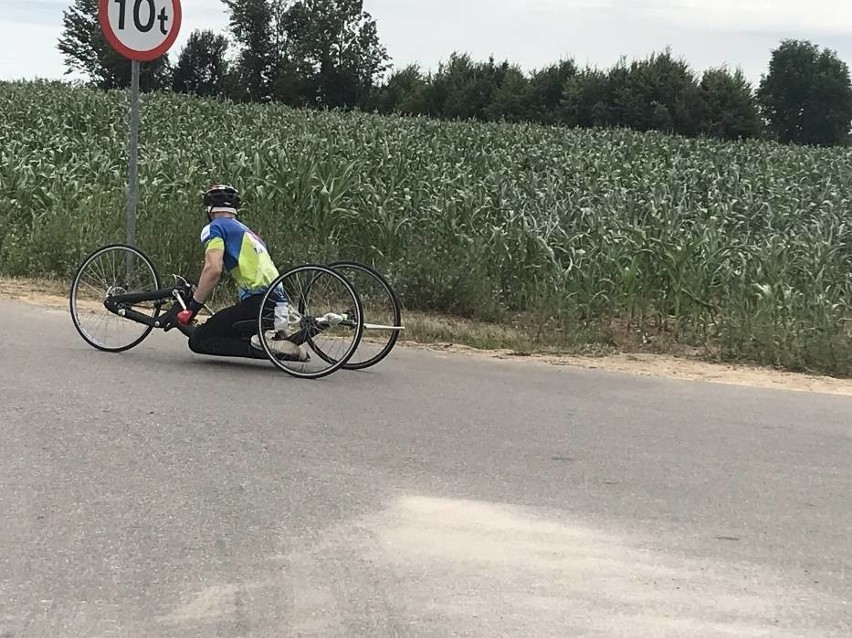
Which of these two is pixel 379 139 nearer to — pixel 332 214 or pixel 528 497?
pixel 332 214

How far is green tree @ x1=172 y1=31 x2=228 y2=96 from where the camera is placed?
90.9m

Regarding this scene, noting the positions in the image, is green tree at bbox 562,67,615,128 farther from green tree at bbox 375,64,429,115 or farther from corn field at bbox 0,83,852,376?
corn field at bbox 0,83,852,376

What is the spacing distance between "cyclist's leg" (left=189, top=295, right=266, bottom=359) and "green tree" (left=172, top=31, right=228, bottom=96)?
85307 millimetres

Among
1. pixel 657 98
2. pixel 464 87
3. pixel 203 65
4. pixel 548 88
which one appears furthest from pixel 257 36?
pixel 657 98

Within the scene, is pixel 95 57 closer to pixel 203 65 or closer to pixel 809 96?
pixel 203 65

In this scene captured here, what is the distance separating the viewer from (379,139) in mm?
20078

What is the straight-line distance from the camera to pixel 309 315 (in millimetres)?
7602

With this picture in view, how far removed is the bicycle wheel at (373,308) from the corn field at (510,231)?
1766 mm

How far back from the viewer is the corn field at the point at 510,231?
947 cm

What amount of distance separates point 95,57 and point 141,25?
89699 mm

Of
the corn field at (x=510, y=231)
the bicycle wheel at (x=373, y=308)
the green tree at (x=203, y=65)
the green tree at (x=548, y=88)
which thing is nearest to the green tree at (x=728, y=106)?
the green tree at (x=548, y=88)

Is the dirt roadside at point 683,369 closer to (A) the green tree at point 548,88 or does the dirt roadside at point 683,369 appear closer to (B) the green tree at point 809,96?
(A) the green tree at point 548,88

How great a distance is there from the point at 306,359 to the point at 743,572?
167 inches

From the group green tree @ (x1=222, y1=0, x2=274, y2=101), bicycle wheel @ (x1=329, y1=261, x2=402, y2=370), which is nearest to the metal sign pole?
bicycle wheel @ (x1=329, y1=261, x2=402, y2=370)
